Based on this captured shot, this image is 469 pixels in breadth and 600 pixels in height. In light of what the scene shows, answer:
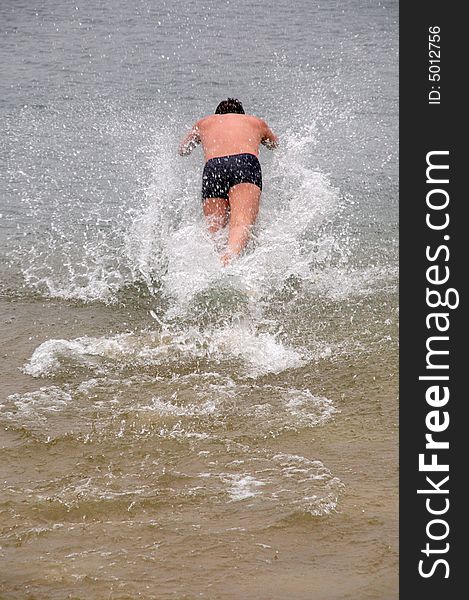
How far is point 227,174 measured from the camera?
22.1 ft

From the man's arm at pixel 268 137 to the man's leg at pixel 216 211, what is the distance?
0.73 m

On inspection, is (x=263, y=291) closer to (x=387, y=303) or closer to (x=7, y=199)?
(x=387, y=303)

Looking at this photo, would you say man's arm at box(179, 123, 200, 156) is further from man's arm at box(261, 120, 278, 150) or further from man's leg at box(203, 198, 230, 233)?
man's leg at box(203, 198, 230, 233)

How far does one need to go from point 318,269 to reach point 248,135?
4.06ft

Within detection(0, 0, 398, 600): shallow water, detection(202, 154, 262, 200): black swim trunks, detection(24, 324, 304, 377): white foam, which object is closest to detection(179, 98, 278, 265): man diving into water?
detection(202, 154, 262, 200): black swim trunks

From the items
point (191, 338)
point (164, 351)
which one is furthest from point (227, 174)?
point (164, 351)

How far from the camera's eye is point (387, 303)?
234 inches

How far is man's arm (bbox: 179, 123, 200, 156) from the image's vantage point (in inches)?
286

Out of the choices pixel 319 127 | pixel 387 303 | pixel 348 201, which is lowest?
pixel 387 303

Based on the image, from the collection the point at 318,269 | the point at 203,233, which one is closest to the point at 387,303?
the point at 318,269

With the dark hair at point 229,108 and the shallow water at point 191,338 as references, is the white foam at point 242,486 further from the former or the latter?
the dark hair at point 229,108

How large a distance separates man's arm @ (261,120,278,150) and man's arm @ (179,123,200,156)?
0.53 meters

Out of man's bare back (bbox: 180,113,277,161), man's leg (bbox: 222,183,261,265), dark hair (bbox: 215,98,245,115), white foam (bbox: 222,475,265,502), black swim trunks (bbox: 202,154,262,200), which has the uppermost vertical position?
dark hair (bbox: 215,98,245,115)

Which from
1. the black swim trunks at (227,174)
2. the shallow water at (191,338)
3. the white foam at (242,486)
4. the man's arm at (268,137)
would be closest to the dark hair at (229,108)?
the man's arm at (268,137)
